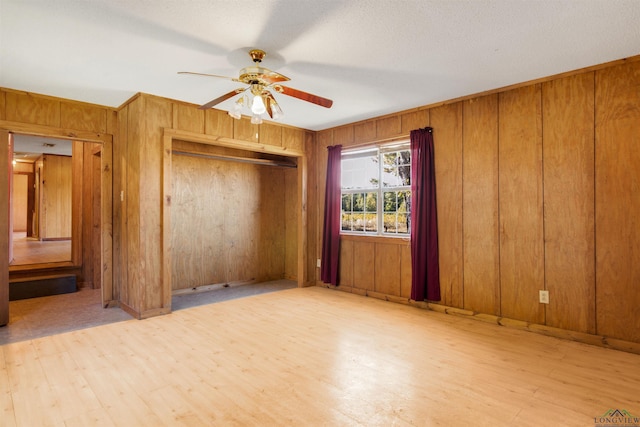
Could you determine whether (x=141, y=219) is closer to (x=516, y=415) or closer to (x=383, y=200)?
(x=383, y=200)

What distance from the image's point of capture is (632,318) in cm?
297

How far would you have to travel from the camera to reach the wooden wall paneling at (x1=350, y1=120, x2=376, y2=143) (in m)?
4.96

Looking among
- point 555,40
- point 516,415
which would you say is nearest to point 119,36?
point 555,40

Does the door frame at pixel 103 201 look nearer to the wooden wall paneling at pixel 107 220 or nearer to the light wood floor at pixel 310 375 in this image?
the wooden wall paneling at pixel 107 220

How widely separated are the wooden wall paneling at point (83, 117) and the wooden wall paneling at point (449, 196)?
13.8 feet

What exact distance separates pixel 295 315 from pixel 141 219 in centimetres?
210

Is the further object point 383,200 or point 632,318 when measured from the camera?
point 383,200

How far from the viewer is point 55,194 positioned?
905 cm

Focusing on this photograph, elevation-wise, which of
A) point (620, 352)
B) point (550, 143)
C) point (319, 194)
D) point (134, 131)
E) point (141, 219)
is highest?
point (134, 131)

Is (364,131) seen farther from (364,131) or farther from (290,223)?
(290,223)

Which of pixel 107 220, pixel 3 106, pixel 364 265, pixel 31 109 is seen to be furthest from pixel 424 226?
pixel 3 106

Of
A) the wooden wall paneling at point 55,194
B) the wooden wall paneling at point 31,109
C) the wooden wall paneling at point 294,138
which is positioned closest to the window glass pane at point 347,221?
the wooden wall paneling at point 294,138

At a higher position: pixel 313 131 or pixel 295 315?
pixel 313 131

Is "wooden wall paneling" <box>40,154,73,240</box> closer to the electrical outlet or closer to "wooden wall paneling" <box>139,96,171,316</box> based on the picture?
"wooden wall paneling" <box>139,96,171,316</box>
